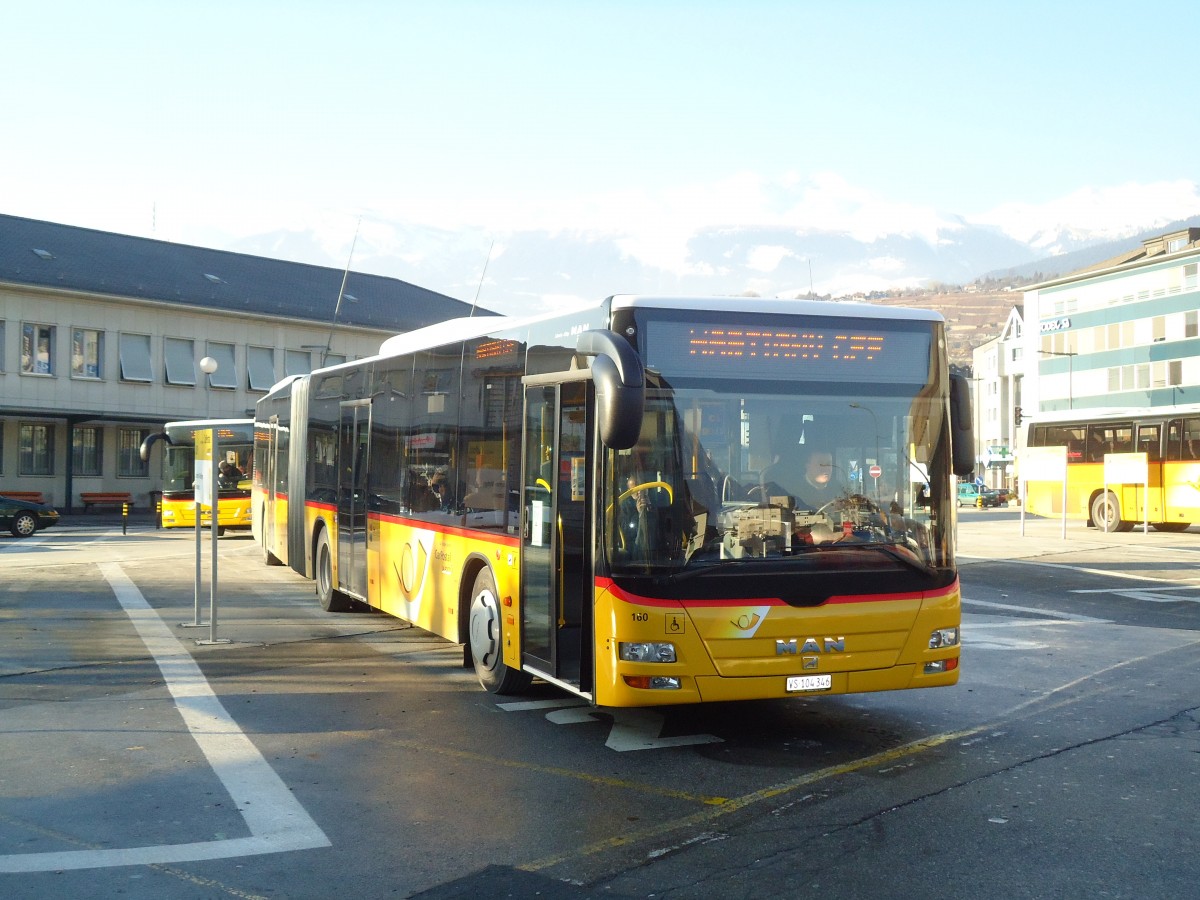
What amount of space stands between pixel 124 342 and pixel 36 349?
3897 mm

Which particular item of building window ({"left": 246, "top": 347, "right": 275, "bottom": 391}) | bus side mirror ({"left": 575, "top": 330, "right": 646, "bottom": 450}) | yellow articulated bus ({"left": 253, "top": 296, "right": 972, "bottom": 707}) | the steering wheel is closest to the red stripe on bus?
yellow articulated bus ({"left": 253, "top": 296, "right": 972, "bottom": 707})

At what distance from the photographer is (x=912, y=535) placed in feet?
26.5

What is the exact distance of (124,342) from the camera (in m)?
55.0

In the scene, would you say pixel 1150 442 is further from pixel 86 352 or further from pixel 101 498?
pixel 86 352

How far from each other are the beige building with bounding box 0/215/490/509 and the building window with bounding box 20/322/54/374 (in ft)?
0.17

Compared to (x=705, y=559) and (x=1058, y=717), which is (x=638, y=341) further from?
(x=1058, y=717)

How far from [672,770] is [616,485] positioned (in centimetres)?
172

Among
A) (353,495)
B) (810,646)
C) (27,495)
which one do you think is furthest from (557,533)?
(27,495)

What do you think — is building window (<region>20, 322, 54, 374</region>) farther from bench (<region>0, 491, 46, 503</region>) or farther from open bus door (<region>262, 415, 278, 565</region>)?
open bus door (<region>262, 415, 278, 565</region>)

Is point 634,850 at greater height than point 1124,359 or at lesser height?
lesser

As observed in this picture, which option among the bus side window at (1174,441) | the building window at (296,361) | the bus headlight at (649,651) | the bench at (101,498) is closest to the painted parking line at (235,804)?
the bus headlight at (649,651)

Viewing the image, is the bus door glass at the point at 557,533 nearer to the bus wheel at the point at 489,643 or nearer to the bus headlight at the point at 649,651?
the bus headlight at the point at 649,651

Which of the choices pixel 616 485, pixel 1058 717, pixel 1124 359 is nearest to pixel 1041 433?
pixel 1058 717

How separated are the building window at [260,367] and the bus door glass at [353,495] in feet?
152
